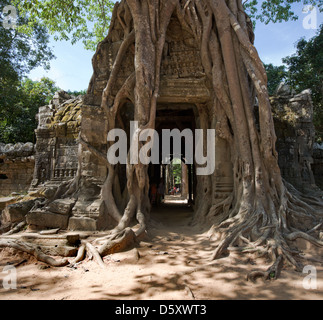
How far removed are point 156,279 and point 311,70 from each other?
1054cm

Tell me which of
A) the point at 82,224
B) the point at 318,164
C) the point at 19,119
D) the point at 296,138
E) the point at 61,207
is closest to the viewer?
the point at 82,224

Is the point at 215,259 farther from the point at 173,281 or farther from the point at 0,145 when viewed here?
the point at 0,145

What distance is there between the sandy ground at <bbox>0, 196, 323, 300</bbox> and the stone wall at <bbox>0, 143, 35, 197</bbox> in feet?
20.3

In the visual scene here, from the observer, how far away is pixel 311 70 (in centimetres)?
934

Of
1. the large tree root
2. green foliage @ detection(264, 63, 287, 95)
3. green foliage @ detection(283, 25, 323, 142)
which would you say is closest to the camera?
the large tree root

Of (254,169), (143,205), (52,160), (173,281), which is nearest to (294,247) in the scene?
(254,169)

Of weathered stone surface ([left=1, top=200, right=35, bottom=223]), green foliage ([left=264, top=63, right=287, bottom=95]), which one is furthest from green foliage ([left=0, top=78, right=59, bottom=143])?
green foliage ([left=264, top=63, right=287, bottom=95])

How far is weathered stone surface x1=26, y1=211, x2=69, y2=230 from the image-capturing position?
13.0 ft

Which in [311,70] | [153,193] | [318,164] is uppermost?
[311,70]

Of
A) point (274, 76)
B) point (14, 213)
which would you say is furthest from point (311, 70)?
point (14, 213)

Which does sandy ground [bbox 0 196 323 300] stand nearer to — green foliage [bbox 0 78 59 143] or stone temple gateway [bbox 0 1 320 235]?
stone temple gateway [bbox 0 1 320 235]

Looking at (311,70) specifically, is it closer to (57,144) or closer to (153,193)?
(153,193)

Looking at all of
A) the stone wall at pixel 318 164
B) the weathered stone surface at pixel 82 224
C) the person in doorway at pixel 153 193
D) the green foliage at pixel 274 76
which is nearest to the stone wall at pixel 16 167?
the person in doorway at pixel 153 193

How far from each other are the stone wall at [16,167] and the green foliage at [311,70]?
36.2 feet
